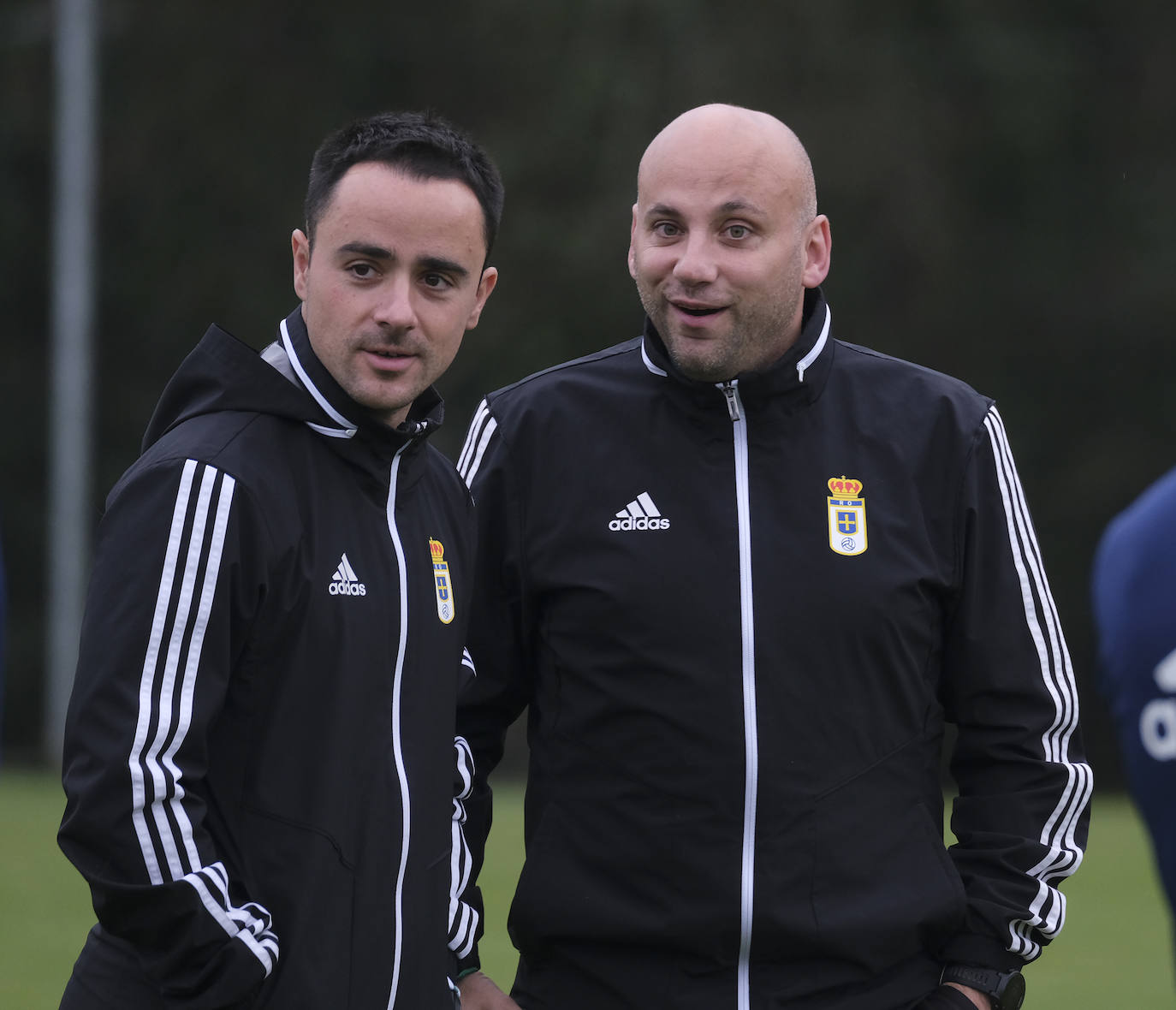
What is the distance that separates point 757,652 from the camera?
3297mm

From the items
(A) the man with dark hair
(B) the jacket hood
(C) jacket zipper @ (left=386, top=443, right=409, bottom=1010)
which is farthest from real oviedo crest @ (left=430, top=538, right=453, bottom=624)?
(B) the jacket hood

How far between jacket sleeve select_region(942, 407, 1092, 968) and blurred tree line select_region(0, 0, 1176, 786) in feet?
58.5

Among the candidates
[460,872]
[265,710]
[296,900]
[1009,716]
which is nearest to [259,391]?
[265,710]

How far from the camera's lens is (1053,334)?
917 inches

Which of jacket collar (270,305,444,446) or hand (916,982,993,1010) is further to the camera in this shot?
hand (916,982,993,1010)

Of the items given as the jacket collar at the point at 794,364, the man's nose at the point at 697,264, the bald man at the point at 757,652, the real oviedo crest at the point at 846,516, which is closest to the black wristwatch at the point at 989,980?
the bald man at the point at 757,652

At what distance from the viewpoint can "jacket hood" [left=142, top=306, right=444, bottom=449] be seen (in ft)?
9.50

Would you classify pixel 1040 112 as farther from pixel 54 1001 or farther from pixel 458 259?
pixel 458 259

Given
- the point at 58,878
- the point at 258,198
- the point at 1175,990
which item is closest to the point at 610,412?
the point at 1175,990

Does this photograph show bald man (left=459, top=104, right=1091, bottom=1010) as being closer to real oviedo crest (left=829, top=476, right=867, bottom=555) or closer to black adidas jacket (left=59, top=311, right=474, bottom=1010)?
real oviedo crest (left=829, top=476, right=867, bottom=555)

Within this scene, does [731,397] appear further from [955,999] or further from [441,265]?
[955,999]

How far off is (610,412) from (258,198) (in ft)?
65.4

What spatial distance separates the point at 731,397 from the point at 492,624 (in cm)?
59

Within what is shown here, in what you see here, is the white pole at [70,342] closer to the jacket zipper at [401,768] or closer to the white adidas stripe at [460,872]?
the white adidas stripe at [460,872]
